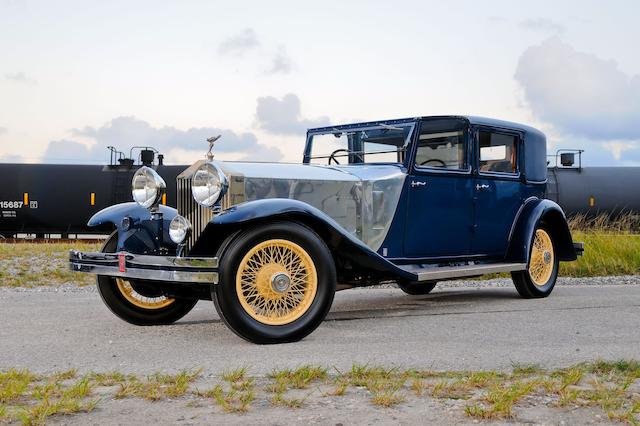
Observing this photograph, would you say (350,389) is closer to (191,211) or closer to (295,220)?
(295,220)

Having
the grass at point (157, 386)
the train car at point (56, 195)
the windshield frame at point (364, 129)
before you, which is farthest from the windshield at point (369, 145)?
the train car at point (56, 195)

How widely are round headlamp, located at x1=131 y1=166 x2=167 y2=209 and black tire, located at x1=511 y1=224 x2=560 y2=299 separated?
4225mm

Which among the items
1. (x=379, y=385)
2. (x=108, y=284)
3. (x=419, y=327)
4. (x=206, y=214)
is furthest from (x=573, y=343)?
(x=108, y=284)

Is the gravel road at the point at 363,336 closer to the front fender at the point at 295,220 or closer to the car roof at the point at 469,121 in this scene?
the front fender at the point at 295,220

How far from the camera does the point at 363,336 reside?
5.93 metres

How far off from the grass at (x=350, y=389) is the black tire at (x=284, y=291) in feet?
2.81

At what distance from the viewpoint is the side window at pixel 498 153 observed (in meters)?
7.94

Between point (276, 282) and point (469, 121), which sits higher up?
point (469, 121)

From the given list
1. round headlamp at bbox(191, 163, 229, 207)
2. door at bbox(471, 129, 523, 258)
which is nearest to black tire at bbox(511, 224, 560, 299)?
door at bbox(471, 129, 523, 258)

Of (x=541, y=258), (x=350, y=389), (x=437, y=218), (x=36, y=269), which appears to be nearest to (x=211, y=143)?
(x=437, y=218)

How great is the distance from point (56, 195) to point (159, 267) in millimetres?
15109

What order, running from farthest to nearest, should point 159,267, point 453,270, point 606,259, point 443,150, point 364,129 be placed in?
point 606,259 < point 364,129 < point 443,150 < point 453,270 < point 159,267

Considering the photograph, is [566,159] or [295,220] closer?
[295,220]

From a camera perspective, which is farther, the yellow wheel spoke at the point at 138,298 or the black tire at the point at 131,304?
the yellow wheel spoke at the point at 138,298
